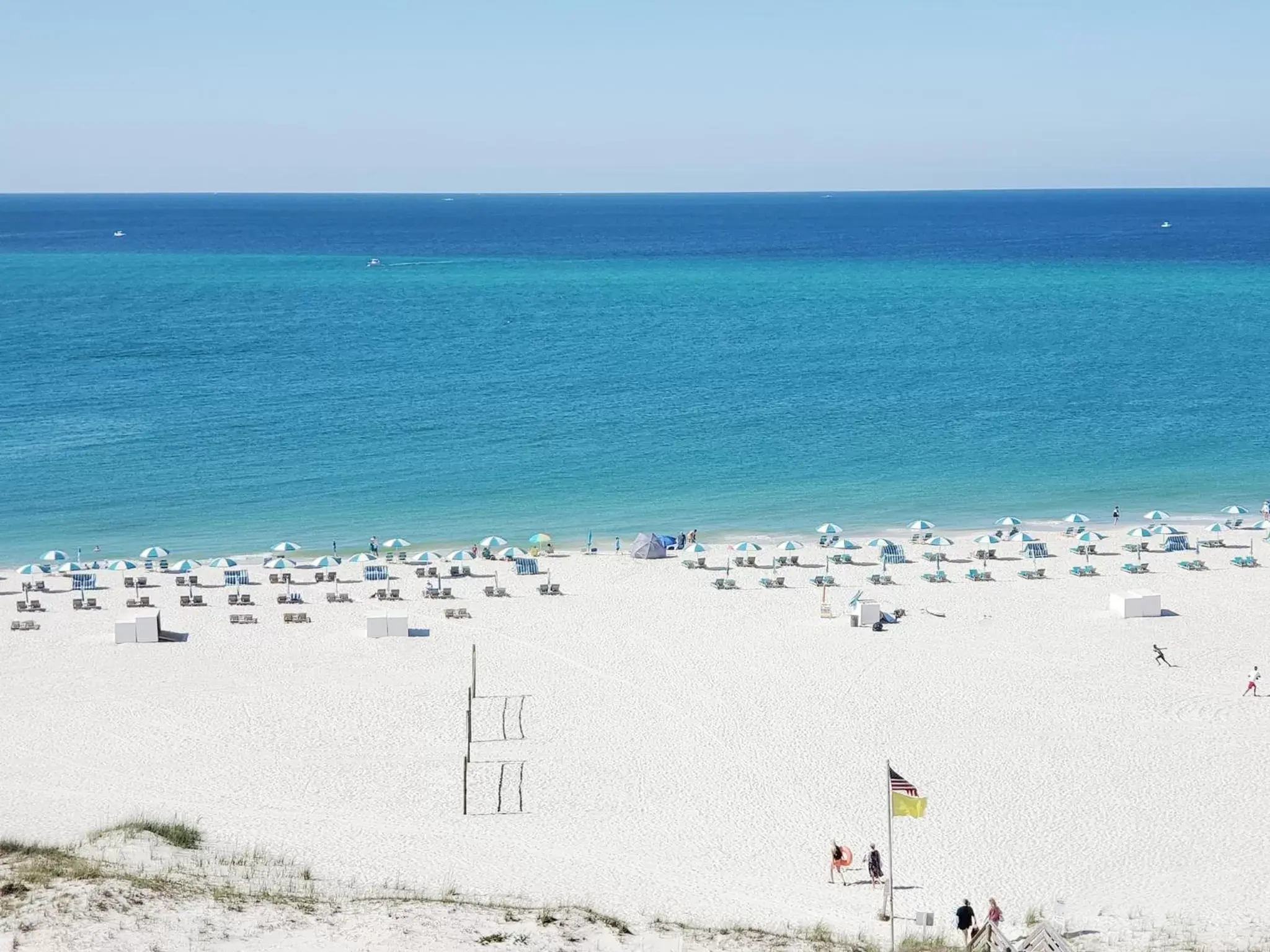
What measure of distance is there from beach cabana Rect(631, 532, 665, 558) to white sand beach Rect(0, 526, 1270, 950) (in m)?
1.93

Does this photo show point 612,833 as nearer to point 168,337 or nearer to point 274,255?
point 168,337

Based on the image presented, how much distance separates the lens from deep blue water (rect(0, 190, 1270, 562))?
44219mm

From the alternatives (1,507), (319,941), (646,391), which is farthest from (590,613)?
(646,391)

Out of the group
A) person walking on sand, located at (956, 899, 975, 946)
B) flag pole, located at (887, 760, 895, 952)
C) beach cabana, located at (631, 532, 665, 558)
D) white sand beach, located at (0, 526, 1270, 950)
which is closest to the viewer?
flag pole, located at (887, 760, 895, 952)

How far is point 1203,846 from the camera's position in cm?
2053

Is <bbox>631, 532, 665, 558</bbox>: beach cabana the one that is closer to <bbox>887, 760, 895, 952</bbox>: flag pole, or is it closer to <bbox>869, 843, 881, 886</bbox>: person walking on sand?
<bbox>887, 760, 895, 952</bbox>: flag pole

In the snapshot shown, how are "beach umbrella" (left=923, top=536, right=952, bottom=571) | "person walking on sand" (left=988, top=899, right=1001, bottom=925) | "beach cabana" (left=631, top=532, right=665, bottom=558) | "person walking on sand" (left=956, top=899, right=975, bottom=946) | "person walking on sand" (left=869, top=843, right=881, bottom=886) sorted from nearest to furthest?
"person walking on sand" (left=988, top=899, right=1001, bottom=925)
"person walking on sand" (left=956, top=899, right=975, bottom=946)
"person walking on sand" (left=869, top=843, right=881, bottom=886)
"beach umbrella" (left=923, top=536, right=952, bottom=571)
"beach cabana" (left=631, top=532, right=665, bottom=558)

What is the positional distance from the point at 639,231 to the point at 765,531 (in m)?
146

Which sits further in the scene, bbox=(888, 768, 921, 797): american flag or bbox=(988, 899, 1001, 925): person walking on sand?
bbox=(888, 768, 921, 797): american flag

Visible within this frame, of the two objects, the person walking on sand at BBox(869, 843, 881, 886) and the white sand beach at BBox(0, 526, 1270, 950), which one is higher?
the white sand beach at BBox(0, 526, 1270, 950)

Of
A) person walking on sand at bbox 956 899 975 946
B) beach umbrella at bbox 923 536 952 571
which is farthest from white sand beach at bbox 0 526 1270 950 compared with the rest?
beach umbrella at bbox 923 536 952 571

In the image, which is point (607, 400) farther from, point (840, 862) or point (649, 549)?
A: point (840, 862)

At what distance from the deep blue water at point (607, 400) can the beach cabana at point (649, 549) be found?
3.66 m

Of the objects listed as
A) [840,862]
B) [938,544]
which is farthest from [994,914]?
[938,544]
